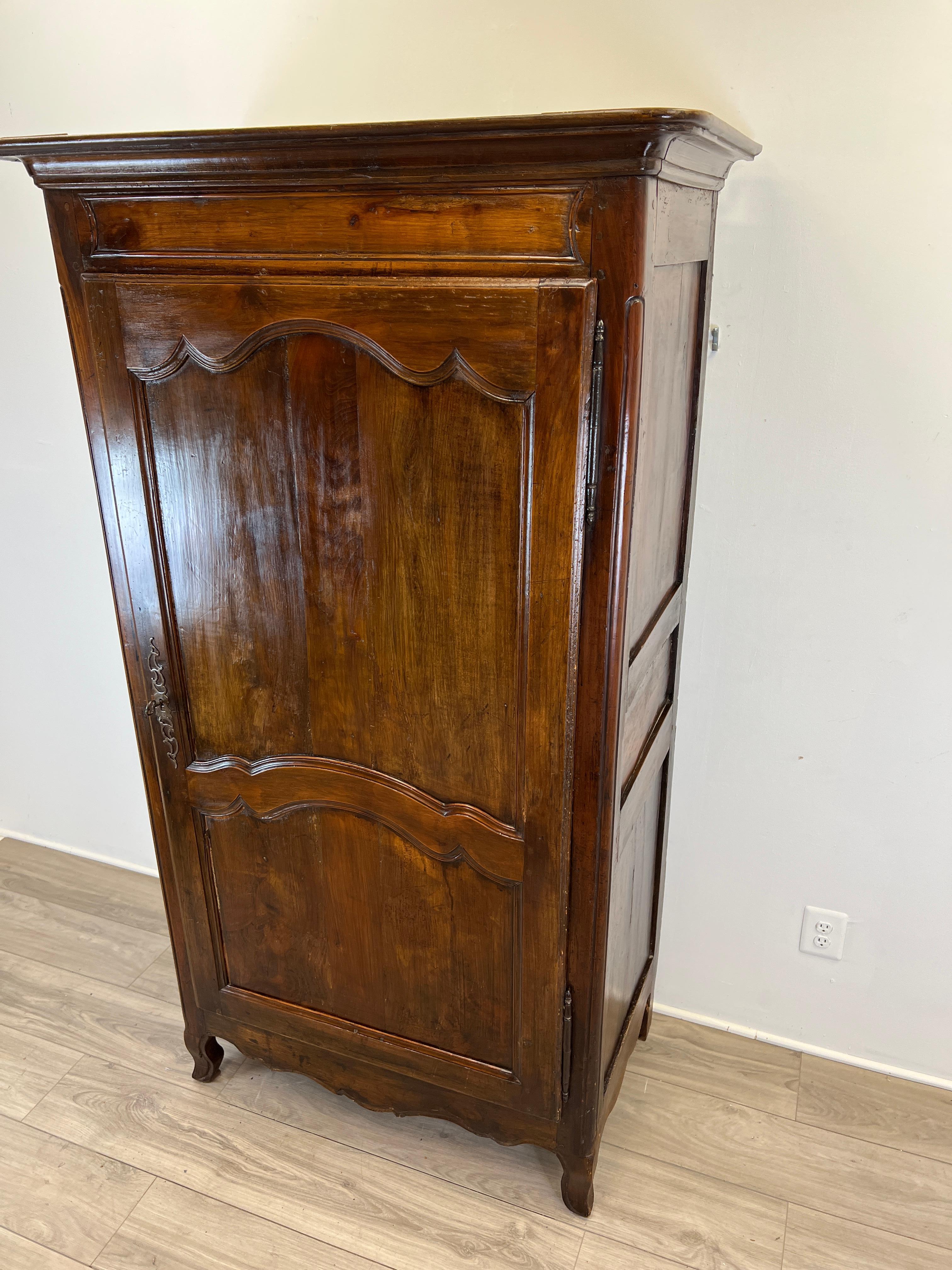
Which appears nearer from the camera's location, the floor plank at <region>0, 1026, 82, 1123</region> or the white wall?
the white wall

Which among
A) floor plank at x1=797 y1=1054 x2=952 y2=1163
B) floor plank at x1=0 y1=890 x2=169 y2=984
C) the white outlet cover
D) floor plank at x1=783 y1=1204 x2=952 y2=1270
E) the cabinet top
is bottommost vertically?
floor plank at x1=783 y1=1204 x2=952 y2=1270

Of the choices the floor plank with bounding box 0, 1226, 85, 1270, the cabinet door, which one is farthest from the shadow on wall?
the floor plank with bounding box 0, 1226, 85, 1270

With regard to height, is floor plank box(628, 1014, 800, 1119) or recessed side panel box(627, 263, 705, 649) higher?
recessed side panel box(627, 263, 705, 649)

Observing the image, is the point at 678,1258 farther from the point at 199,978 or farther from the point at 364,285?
the point at 364,285

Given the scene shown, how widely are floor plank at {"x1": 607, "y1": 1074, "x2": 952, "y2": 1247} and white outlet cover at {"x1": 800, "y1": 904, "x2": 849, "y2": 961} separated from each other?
335 millimetres

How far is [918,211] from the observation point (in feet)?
4.81

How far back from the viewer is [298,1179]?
1751mm

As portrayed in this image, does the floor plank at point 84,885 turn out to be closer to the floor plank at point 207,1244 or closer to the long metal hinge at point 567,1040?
the floor plank at point 207,1244

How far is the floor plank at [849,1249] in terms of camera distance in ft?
5.22

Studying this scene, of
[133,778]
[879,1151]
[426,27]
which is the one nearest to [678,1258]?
[879,1151]

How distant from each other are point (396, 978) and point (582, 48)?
162 centimetres

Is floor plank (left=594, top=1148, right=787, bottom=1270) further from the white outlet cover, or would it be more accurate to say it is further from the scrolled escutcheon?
the scrolled escutcheon

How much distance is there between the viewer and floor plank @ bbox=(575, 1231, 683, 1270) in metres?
1.59

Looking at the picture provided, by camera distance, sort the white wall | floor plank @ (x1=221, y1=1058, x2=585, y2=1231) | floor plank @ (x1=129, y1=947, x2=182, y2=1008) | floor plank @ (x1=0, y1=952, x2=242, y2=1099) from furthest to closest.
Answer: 1. floor plank @ (x1=129, y1=947, x2=182, y2=1008)
2. floor plank @ (x1=0, y1=952, x2=242, y2=1099)
3. floor plank @ (x1=221, y1=1058, x2=585, y2=1231)
4. the white wall
